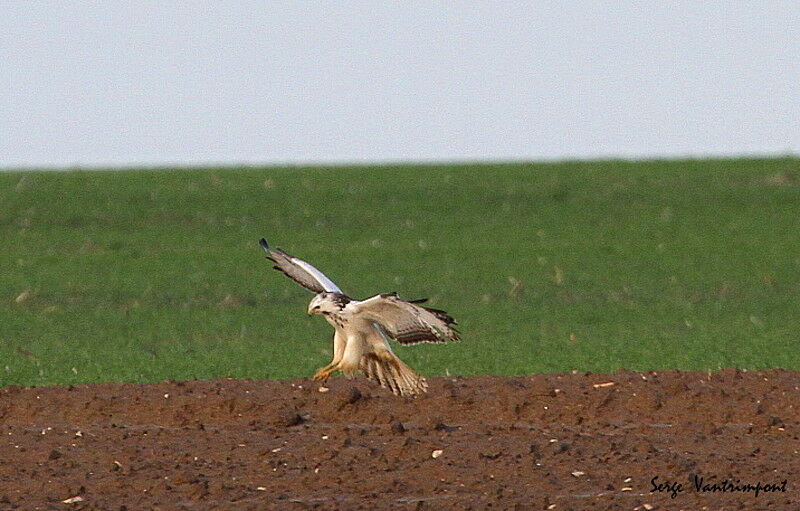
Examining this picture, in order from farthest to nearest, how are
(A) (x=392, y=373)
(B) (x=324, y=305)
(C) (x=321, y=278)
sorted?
(A) (x=392, y=373) → (C) (x=321, y=278) → (B) (x=324, y=305)

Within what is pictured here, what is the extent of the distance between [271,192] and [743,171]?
9.91 metres

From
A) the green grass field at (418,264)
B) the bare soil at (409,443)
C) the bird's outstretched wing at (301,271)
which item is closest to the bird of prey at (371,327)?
the bird's outstretched wing at (301,271)

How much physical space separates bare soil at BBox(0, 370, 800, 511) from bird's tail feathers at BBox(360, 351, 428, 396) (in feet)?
0.90

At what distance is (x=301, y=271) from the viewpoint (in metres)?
10.3

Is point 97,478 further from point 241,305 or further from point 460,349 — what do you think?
point 241,305

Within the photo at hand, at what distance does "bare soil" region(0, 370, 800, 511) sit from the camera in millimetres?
8320

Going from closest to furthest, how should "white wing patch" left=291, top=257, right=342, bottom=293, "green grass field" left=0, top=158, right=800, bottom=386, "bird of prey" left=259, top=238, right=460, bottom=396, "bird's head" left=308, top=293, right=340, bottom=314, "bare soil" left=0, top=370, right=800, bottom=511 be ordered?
"bare soil" left=0, top=370, right=800, bottom=511, "bird of prey" left=259, top=238, right=460, bottom=396, "bird's head" left=308, top=293, right=340, bottom=314, "white wing patch" left=291, top=257, right=342, bottom=293, "green grass field" left=0, top=158, right=800, bottom=386

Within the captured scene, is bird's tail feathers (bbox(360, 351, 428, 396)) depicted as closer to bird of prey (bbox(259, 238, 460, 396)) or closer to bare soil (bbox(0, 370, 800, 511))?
bird of prey (bbox(259, 238, 460, 396))

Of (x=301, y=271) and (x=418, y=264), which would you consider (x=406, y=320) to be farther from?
(x=418, y=264)

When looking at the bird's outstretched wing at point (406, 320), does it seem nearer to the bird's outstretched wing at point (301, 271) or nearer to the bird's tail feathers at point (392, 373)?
the bird's tail feathers at point (392, 373)

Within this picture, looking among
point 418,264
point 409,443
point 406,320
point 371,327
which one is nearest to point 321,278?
point 371,327

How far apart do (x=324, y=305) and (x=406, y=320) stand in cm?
53

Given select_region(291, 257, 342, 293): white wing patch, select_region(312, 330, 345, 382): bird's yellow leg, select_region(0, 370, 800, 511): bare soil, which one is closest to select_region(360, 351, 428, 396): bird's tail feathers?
select_region(312, 330, 345, 382): bird's yellow leg

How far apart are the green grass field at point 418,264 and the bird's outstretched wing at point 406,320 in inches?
144
